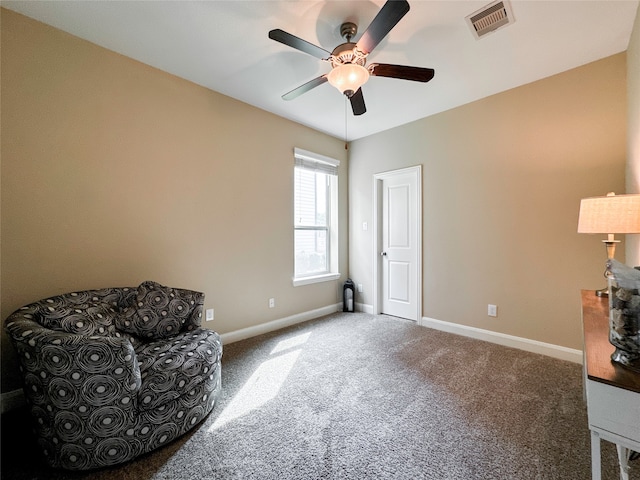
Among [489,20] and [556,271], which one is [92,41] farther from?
[556,271]

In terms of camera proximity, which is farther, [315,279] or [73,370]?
[315,279]

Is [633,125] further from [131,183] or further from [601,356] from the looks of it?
[131,183]

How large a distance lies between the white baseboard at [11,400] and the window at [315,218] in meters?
2.58

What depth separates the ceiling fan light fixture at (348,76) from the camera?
1.81 metres

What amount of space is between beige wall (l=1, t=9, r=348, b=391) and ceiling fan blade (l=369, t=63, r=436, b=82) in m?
1.81

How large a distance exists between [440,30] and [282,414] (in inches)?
119

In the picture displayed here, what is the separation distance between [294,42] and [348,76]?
15.7 inches

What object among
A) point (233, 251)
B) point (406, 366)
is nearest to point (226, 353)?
point (233, 251)

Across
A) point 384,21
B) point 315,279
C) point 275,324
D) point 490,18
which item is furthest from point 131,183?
point 490,18

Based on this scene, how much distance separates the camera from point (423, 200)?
3619 mm

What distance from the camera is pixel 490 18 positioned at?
6.29 ft

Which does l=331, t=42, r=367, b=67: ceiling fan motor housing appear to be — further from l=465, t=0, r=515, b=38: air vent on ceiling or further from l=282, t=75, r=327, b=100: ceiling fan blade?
l=465, t=0, r=515, b=38: air vent on ceiling

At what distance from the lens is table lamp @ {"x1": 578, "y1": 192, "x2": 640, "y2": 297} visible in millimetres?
1562

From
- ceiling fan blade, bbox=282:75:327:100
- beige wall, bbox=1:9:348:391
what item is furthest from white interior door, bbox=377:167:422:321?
ceiling fan blade, bbox=282:75:327:100
